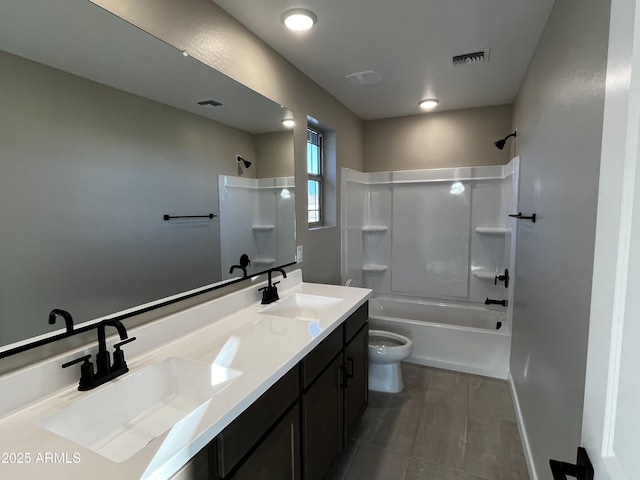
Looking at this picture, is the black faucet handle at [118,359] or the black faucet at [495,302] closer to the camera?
the black faucet handle at [118,359]

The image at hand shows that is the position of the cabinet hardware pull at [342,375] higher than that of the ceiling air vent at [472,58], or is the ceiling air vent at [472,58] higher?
the ceiling air vent at [472,58]

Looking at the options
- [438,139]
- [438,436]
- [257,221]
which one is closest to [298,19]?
[257,221]

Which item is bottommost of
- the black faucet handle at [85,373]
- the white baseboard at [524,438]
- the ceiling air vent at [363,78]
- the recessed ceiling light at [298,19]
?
the white baseboard at [524,438]

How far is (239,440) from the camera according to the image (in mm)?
983

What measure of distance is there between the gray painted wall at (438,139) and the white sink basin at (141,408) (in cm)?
311

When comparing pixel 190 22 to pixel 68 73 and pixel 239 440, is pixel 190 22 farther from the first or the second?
pixel 239 440

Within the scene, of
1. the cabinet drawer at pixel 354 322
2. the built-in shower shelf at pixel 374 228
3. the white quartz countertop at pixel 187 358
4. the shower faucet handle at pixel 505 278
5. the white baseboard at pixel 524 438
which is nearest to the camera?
the white quartz countertop at pixel 187 358

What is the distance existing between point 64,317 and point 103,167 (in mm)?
524

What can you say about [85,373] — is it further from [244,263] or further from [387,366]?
[387,366]

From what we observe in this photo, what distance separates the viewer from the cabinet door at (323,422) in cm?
140

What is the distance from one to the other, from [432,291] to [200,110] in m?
3.01

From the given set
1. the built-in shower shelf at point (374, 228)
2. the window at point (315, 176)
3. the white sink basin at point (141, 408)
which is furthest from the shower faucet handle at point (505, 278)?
the white sink basin at point (141, 408)

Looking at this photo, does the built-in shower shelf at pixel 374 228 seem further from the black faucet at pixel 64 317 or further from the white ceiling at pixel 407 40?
the black faucet at pixel 64 317

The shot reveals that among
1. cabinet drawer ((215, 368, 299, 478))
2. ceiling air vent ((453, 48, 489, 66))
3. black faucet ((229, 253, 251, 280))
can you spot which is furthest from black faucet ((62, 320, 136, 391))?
ceiling air vent ((453, 48, 489, 66))
